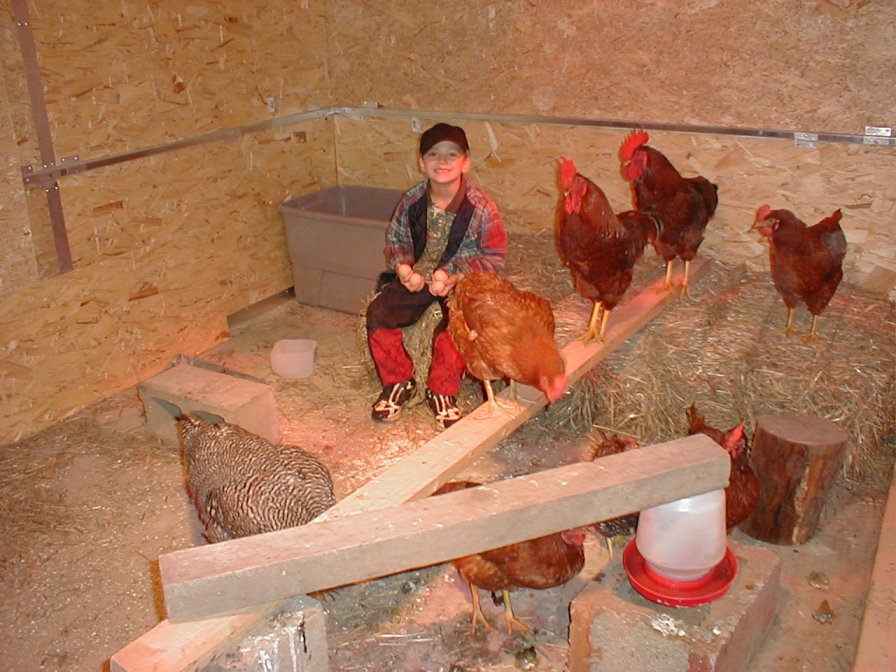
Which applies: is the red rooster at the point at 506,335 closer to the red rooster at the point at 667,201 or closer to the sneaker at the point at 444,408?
the sneaker at the point at 444,408

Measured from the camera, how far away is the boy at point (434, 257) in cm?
365

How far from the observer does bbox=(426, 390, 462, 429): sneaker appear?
3891 millimetres

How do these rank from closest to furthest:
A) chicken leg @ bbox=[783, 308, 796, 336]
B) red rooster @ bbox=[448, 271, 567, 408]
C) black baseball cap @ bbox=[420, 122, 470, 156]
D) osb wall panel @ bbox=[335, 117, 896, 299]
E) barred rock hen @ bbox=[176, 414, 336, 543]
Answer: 1. barred rock hen @ bbox=[176, 414, 336, 543]
2. red rooster @ bbox=[448, 271, 567, 408]
3. black baseball cap @ bbox=[420, 122, 470, 156]
4. chicken leg @ bbox=[783, 308, 796, 336]
5. osb wall panel @ bbox=[335, 117, 896, 299]

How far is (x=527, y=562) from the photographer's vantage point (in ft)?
7.73

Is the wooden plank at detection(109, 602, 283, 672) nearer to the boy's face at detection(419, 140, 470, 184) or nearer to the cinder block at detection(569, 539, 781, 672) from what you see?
the cinder block at detection(569, 539, 781, 672)

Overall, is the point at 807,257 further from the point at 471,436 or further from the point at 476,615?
the point at 476,615

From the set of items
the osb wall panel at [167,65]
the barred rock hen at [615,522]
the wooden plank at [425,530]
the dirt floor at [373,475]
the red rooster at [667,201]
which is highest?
the osb wall panel at [167,65]

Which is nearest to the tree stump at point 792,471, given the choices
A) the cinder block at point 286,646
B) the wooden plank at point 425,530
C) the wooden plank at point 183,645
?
the wooden plank at point 425,530

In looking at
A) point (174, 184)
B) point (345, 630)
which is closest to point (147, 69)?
point (174, 184)

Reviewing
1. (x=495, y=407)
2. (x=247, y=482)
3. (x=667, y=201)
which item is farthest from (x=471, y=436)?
(x=667, y=201)

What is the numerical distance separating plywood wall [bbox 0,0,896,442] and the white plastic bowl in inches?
26.3

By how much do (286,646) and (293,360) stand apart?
2.71 metres

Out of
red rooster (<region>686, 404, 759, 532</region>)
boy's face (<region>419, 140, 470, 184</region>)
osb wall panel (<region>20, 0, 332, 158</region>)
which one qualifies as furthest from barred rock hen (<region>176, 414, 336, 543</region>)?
osb wall panel (<region>20, 0, 332, 158</region>)

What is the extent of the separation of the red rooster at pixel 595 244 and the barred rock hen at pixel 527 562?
1.21m
